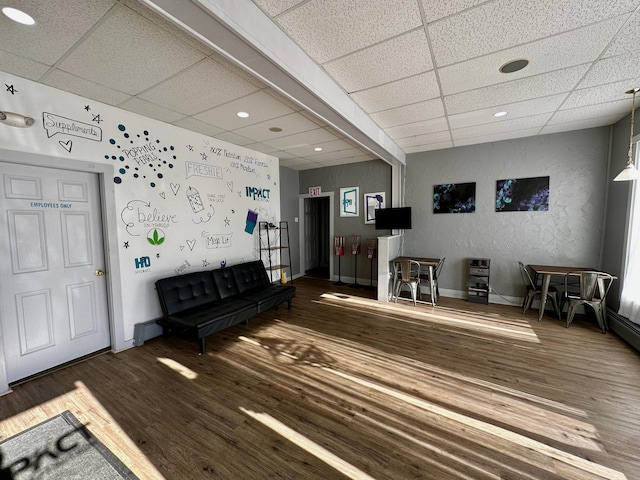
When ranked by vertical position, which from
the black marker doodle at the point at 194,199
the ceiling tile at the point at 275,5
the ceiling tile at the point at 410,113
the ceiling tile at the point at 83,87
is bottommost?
the black marker doodle at the point at 194,199

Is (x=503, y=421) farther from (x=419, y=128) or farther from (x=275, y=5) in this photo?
(x=419, y=128)

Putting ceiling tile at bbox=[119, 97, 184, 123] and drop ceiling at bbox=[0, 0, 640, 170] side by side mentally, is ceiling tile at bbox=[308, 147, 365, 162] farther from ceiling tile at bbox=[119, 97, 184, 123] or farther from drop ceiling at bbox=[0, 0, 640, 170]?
ceiling tile at bbox=[119, 97, 184, 123]

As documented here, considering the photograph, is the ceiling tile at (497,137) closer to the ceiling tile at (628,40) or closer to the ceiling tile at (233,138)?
the ceiling tile at (628,40)

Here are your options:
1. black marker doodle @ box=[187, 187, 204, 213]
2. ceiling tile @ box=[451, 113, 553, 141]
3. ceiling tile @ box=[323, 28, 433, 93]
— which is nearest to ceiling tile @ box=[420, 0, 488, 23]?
ceiling tile @ box=[323, 28, 433, 93]

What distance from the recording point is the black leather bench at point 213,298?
2994 mm

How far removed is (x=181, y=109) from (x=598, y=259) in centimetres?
654

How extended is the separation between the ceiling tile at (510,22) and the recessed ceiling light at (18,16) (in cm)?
278

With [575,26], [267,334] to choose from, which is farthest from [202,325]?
[575,26]

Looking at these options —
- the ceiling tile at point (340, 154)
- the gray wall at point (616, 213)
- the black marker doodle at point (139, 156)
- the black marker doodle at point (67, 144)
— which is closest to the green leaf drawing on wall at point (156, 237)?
the black marker doodle at point (139, 156)

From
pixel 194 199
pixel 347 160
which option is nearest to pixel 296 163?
pixel 347 160

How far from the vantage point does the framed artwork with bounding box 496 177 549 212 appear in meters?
4.20

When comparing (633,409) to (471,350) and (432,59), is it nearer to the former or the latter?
(471,350)

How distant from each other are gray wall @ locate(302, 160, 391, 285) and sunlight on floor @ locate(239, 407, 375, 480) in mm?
4356

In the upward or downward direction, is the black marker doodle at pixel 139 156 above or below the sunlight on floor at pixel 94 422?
above
